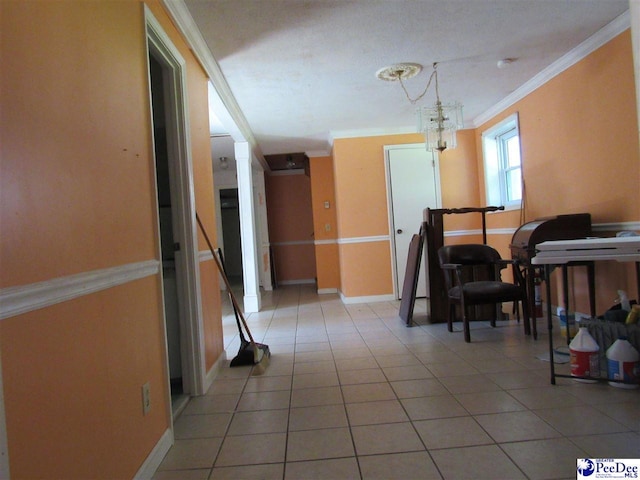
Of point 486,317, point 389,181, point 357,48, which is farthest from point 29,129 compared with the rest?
point 389,181

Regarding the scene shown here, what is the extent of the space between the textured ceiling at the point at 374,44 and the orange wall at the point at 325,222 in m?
1.96

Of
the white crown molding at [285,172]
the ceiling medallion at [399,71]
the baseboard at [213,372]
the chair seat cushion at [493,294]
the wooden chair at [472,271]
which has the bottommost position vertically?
the baseboard at [213,372]

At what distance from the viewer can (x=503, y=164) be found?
498cm

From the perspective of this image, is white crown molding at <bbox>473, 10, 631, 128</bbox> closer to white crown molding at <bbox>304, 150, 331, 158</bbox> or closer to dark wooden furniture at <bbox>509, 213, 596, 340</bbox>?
dark wooden furniture at <bbox>509, 213, 596, 340</bbox>

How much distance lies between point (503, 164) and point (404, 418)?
3.98 metres

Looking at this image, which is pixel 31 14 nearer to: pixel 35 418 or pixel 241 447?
pixel 35 418

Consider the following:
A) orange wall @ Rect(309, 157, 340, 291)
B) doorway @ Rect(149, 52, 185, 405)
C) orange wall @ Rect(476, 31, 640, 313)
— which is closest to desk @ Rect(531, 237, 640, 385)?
orange wall @ Rect(476, 31, 640, 313)

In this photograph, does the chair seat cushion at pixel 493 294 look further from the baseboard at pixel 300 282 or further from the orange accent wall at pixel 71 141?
the baseboard at pixel 300 282

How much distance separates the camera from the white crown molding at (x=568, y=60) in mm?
2857

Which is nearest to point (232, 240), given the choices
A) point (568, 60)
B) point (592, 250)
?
point (568, 60)

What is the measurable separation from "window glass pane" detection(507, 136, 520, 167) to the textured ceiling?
0.60 metres

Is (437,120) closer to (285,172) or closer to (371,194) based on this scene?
(371,194)

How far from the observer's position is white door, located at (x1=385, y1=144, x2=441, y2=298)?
545 centimetres

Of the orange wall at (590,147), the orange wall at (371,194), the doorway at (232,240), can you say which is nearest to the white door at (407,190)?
the orange wall at (371,194)
